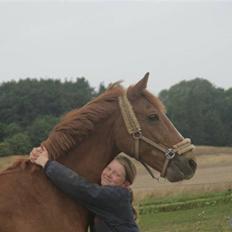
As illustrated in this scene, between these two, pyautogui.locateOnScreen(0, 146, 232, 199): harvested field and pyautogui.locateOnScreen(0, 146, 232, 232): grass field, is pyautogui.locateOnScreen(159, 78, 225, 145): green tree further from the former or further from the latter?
pyautogui.locateOnScreen(0, 146, 232, 232): grass field

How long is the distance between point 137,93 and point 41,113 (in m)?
63.4

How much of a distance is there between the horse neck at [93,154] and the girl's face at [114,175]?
0.17 feet

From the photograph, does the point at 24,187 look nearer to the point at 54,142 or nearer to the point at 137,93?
the point at 54,142

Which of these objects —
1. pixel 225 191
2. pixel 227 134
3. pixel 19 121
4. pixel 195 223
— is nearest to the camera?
pixel 195 223

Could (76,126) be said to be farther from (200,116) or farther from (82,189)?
(200,116)

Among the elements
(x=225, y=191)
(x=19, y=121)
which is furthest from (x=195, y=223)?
(x=19, y=121)

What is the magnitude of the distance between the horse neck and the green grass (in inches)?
283

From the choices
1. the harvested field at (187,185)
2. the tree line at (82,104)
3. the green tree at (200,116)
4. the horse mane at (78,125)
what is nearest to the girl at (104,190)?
the horse mane at (78,125)

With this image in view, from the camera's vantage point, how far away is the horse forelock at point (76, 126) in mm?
4641

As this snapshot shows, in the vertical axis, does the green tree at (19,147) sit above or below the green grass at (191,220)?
above

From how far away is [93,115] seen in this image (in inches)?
185

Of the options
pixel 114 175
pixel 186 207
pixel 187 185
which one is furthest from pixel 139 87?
pixel 187 185

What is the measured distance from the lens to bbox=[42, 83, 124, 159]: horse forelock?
464cm

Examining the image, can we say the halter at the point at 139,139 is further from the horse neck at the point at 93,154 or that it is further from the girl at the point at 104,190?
the girl at the point at 104,190
